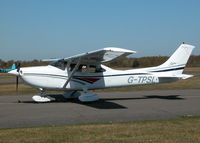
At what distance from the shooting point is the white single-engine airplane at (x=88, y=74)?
40.8 ft

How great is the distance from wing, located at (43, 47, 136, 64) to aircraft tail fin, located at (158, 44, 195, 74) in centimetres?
388

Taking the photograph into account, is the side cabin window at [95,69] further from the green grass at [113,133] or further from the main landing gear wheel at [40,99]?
the green grass at [113,133]

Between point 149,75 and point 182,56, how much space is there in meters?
2.09

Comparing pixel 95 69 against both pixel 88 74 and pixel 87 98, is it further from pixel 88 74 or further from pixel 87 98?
pixel 87 98

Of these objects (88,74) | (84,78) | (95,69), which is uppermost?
(95,69)

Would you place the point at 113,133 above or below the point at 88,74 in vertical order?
below

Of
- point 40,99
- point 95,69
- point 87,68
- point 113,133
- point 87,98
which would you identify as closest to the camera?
point 113,133

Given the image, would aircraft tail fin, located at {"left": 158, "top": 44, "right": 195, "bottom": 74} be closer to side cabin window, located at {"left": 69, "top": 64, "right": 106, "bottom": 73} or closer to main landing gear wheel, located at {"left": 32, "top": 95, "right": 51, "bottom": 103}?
side cabin window, located at {"left": 69, "top": 64, "right": 106, "bottom": 73}

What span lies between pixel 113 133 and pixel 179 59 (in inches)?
373

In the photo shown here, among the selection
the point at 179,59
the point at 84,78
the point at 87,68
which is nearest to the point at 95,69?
the point at 87,68

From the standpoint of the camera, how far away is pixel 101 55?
11.8 meters

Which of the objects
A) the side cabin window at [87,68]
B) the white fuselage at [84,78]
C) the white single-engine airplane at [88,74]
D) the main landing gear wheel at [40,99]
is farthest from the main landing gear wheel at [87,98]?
the main landing gear wheel at [40,99]

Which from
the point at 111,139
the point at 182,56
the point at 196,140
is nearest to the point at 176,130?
the point at 196,140

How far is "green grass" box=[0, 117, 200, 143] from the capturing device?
5746 millimetres
